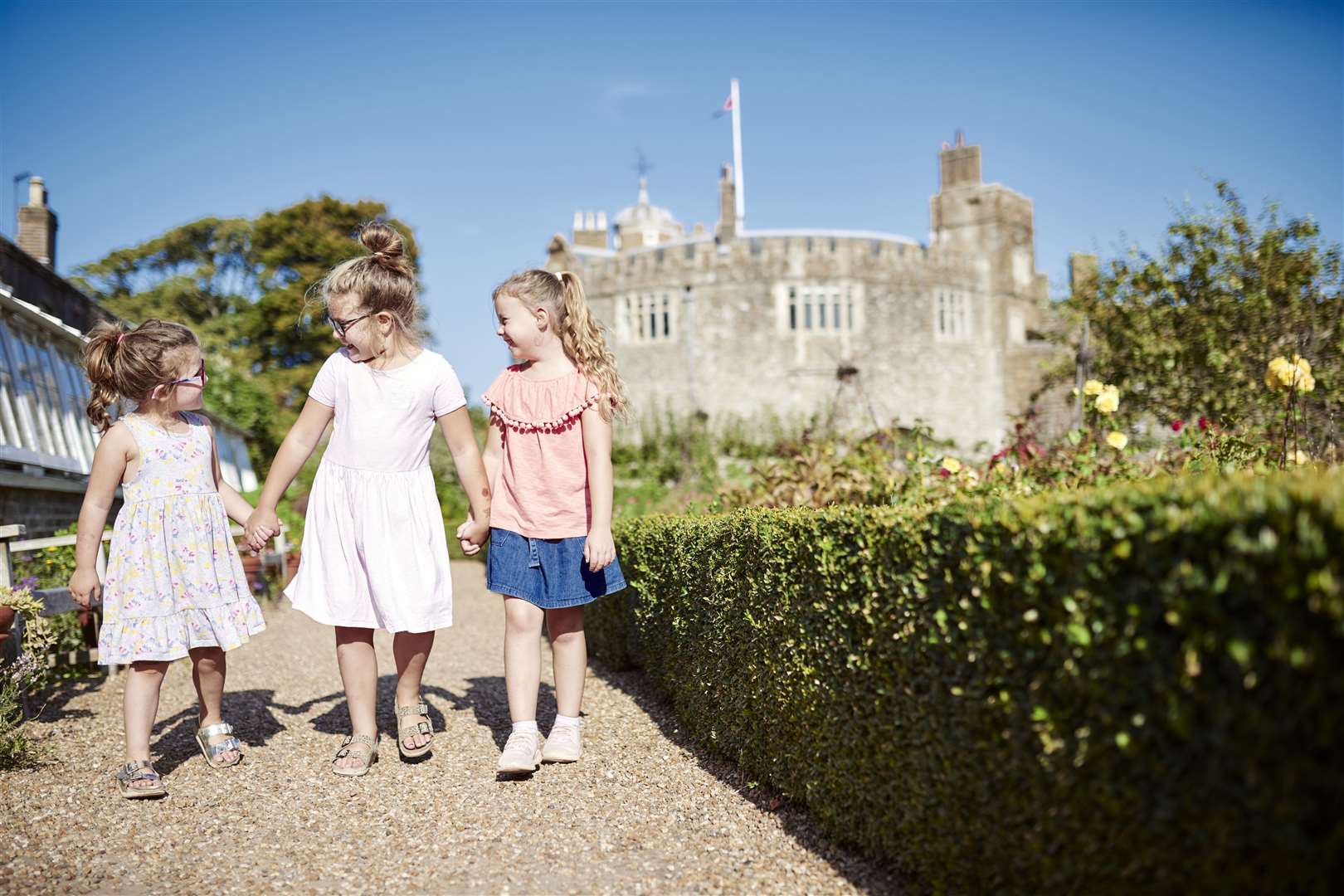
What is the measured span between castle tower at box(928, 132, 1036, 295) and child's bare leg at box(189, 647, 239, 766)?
30994 mm

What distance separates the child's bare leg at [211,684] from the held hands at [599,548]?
1.53 m

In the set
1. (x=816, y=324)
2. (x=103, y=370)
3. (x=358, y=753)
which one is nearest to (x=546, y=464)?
(x=358, y=753)

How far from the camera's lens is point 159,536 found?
3850mm

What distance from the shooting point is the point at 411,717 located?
3.98 metres

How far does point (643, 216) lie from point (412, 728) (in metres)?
50.1

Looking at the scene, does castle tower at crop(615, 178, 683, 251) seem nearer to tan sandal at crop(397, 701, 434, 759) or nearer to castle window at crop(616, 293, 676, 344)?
castle window at crop(616, 293, 676, 344)

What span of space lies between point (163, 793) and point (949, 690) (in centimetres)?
280

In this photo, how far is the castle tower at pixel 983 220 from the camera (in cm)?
3316

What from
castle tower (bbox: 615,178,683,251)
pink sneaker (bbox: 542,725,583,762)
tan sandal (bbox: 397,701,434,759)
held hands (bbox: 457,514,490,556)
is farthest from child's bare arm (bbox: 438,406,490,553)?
castle tower (bbox: 615,178,683,251)

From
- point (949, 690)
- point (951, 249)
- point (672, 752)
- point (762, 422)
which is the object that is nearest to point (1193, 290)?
point (672, 752)

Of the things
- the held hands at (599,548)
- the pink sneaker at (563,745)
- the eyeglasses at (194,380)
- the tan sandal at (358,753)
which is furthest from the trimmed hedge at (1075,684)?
the eyeglasses at (194,380)

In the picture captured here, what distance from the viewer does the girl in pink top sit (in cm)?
386

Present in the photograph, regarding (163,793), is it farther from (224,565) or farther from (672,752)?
(672,752)

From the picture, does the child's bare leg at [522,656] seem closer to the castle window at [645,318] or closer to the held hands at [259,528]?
the held hands at [259,528]
